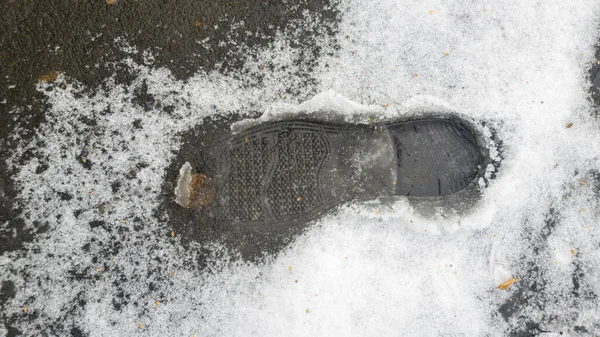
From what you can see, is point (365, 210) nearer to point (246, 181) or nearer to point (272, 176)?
point (272, 176)

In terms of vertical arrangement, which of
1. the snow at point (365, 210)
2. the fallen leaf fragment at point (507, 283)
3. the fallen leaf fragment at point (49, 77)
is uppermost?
the fallen leaf fragment at point (49, 77)

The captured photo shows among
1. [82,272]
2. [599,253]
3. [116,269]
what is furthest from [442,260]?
[82,272]

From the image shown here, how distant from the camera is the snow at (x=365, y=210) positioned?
7.02ft

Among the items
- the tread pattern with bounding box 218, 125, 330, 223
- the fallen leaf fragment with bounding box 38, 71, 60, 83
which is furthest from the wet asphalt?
the tread pattern with bounding box 218, 125, 330, 223

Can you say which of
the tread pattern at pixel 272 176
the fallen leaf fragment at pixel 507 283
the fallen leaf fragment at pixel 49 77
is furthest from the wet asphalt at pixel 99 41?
the fallen leaf fragment at pixel 507 283

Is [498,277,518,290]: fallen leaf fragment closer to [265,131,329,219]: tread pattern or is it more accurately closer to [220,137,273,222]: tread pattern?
[265,131,329,219]: tread pattern

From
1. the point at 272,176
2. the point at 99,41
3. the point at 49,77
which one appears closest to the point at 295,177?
the point at 272,176

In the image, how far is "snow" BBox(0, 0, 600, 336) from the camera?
2.14 metres

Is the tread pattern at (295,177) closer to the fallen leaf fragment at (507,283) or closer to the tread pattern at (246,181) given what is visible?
the tread pattern at (246,181)

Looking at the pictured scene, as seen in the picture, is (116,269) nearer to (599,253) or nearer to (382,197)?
(382,197)

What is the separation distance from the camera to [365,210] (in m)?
2.24

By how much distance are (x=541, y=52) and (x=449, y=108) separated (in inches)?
28.0

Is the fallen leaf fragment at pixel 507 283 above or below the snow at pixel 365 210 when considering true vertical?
below

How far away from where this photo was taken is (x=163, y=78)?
86.2 inches
